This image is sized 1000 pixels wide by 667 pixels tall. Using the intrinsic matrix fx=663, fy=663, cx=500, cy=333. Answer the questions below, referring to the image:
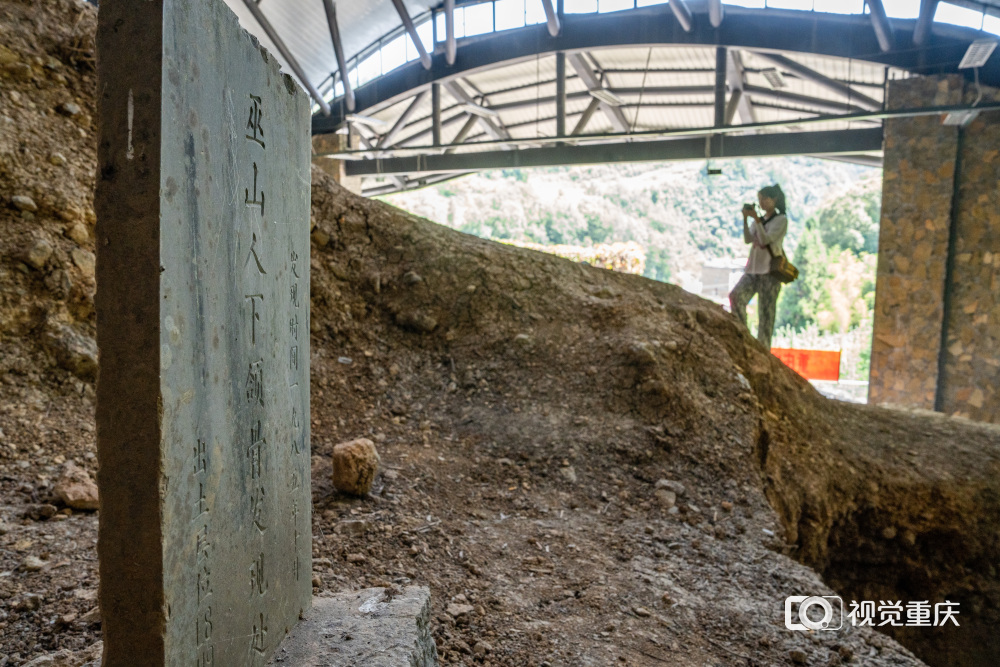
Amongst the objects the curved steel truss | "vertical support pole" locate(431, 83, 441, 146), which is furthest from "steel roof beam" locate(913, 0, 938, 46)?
"vertical support pole" locate(431, 83, 441, 146)

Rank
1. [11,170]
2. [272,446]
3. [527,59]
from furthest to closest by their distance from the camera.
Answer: [527,59] → [11,170] → [272,446]

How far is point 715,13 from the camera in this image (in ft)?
28.2

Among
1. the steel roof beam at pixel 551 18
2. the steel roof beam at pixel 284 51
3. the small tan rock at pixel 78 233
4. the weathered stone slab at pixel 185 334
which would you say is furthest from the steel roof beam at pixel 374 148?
the weathered stone slab at pixel 185 334

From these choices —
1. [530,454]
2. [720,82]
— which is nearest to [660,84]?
[720,82]

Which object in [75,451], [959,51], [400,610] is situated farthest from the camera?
[959,51]

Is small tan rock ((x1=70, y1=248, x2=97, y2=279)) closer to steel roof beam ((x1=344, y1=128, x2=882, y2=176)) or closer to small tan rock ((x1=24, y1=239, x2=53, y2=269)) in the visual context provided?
small tan rock ((x1=24, y1=239, x2=53, y2=269))

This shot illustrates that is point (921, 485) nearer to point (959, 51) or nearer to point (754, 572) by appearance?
point (754, 572)

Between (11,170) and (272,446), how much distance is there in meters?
2.84

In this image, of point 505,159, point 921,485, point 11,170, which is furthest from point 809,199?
point 11,170

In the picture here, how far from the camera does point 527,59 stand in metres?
10.5

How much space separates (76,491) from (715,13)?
884 centimetres

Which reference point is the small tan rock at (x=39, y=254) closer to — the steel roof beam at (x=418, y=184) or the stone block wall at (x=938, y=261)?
the stone block wall at (x=938, y=261)

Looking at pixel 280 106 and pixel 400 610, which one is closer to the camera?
pixel 280 106

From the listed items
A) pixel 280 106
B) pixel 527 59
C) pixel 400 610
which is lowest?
pixel 400 610
